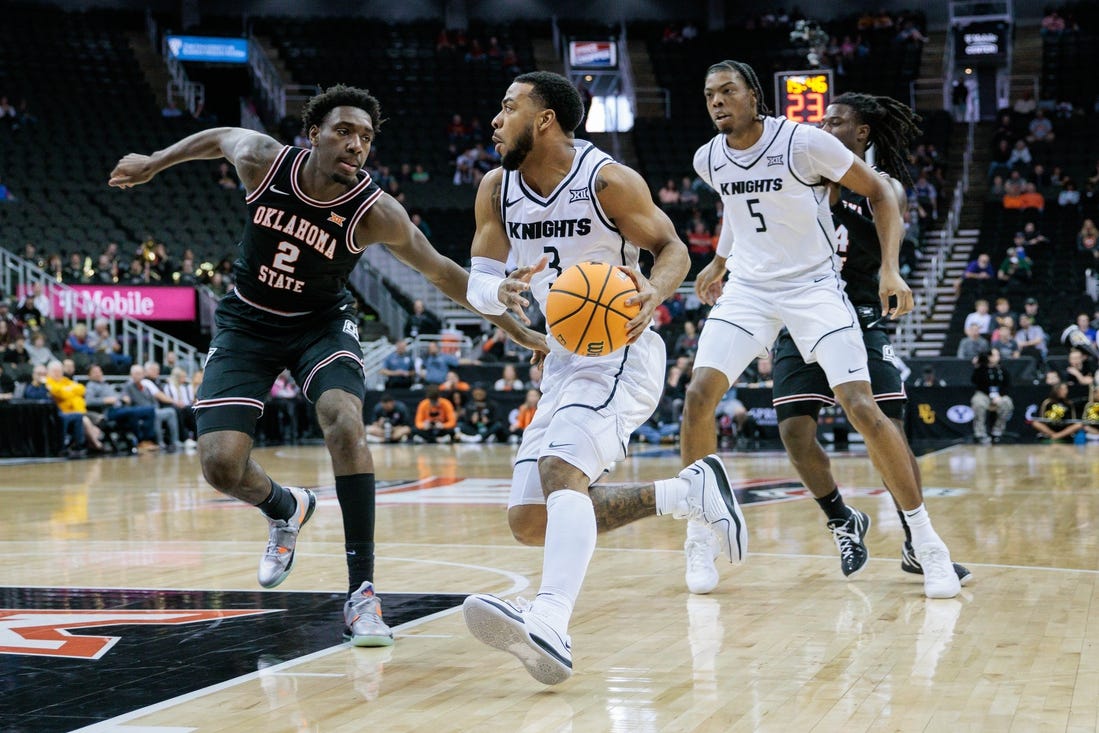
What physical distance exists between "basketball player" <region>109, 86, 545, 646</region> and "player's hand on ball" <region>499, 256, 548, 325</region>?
1.73 feet

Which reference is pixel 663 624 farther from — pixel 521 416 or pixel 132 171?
pixel 521 416

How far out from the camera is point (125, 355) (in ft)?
65.5

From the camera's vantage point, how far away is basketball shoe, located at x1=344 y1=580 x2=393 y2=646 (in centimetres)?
460

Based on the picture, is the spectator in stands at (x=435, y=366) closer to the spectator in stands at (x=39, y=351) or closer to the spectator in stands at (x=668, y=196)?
the spectator in stands at (x=39, y=351)

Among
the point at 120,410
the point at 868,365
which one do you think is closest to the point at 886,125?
the point at 868,365

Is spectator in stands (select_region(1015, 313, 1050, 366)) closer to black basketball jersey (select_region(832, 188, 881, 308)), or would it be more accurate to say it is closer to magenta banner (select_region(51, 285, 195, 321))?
magenta banner (select_region(51, 285, 195, 321))

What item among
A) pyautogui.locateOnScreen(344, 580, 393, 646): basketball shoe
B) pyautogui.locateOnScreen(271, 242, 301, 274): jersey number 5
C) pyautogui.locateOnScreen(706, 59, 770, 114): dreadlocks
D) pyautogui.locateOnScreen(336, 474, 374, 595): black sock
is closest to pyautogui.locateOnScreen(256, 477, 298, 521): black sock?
pyautogui.locateOnScreen(336, 474, 374, 595): black sock

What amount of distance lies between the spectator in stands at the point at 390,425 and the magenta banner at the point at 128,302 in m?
4.34

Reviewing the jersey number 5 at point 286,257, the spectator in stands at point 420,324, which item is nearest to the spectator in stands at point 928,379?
the spectator in stands at point 420,324

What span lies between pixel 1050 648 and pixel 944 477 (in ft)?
26.3

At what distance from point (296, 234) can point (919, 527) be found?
2855 mm

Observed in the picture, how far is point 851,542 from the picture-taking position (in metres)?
6.09

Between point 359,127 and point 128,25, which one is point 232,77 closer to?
point 128,25

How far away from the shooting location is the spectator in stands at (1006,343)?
66.3 feet
